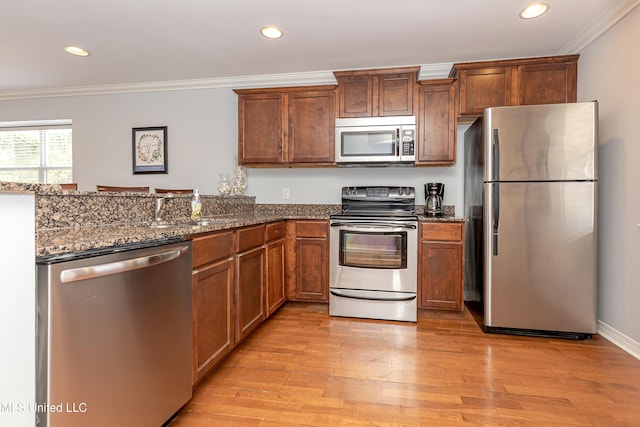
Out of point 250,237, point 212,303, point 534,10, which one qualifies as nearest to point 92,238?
point 212,303

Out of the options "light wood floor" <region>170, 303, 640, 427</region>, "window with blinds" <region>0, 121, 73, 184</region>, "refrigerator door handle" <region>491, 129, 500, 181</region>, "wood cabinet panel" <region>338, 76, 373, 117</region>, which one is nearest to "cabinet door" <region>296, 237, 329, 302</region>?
"light wood floor" <region>170, 303, 640, 427</region>

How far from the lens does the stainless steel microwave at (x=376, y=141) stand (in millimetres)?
3229

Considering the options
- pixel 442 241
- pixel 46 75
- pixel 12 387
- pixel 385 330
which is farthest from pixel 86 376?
pixel 46 75

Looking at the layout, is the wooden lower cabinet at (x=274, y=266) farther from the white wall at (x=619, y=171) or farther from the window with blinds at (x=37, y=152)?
the window with blinds at (x=37, y=152)

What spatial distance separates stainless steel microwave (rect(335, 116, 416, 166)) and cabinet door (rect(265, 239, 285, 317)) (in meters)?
1.05

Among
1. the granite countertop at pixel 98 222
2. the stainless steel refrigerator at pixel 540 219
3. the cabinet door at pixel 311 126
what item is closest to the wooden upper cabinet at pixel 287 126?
the cabinet door at pixel 311 126

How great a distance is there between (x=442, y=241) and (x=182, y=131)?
3.13 metres

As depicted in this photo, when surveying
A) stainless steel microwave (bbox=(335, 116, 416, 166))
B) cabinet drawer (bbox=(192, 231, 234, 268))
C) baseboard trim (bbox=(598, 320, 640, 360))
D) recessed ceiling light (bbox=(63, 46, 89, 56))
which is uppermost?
recessed ceiling light (bbox=(63, 46, 89, 56))

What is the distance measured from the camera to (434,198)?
3420 mm

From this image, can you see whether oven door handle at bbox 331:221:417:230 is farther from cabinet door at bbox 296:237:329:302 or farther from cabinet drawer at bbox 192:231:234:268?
cabinet drawer at bbox 192:231:234:268

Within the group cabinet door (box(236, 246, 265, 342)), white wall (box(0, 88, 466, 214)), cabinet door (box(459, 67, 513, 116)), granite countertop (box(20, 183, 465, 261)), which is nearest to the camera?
granite countertop (box(20, 183, 465, 261))

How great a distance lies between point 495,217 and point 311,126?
186 cm

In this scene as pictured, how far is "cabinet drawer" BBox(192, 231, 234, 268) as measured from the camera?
1.72 m

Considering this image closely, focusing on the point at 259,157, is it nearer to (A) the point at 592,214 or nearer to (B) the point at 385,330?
(B) the point at 385,330
